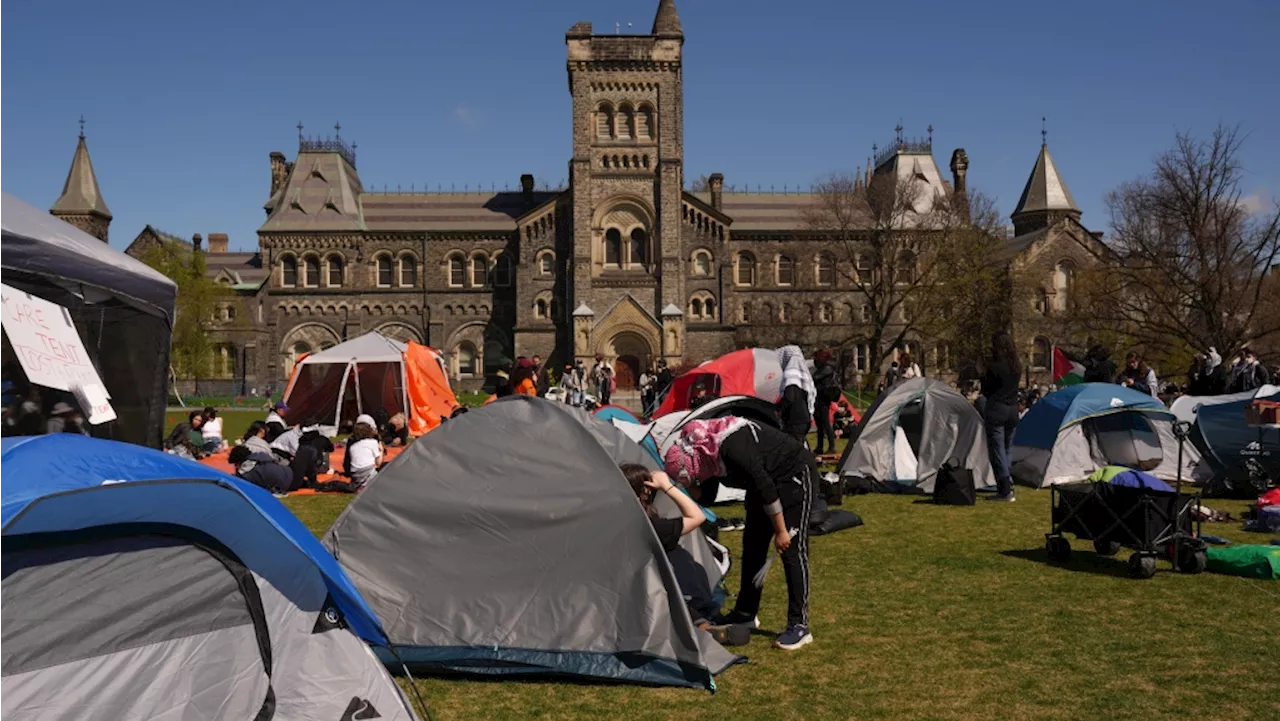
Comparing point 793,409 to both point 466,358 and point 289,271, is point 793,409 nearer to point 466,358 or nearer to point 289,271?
point 466,358

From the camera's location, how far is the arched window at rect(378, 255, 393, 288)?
5000cm

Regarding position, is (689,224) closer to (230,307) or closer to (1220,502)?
(230,307)

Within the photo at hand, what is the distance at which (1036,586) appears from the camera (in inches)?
303

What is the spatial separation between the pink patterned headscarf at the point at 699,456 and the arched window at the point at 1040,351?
4477 cm

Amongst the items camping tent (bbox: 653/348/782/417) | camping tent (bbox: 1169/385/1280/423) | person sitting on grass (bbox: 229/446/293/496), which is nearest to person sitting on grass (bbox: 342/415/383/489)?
person sitting on grass (bbox: 229/446/293/496)

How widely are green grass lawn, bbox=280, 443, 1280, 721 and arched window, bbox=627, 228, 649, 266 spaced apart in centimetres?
3739

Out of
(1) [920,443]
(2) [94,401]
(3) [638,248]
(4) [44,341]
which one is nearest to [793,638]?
(2) [94,401]

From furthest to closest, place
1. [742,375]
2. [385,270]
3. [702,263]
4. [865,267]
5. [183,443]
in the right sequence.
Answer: [385,270]
[702,263]
[865,267]
[742,375]
[183,443]

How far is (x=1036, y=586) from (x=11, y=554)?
6.92 metres

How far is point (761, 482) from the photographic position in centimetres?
574

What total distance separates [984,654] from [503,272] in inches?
1763

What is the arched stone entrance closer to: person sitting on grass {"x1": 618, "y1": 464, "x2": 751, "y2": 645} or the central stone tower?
the central stone tower

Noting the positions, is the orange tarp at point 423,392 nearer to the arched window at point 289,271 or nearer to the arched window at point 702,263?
the arched window at point 702,263

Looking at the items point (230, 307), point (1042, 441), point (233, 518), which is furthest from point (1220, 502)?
point (230, 307)
